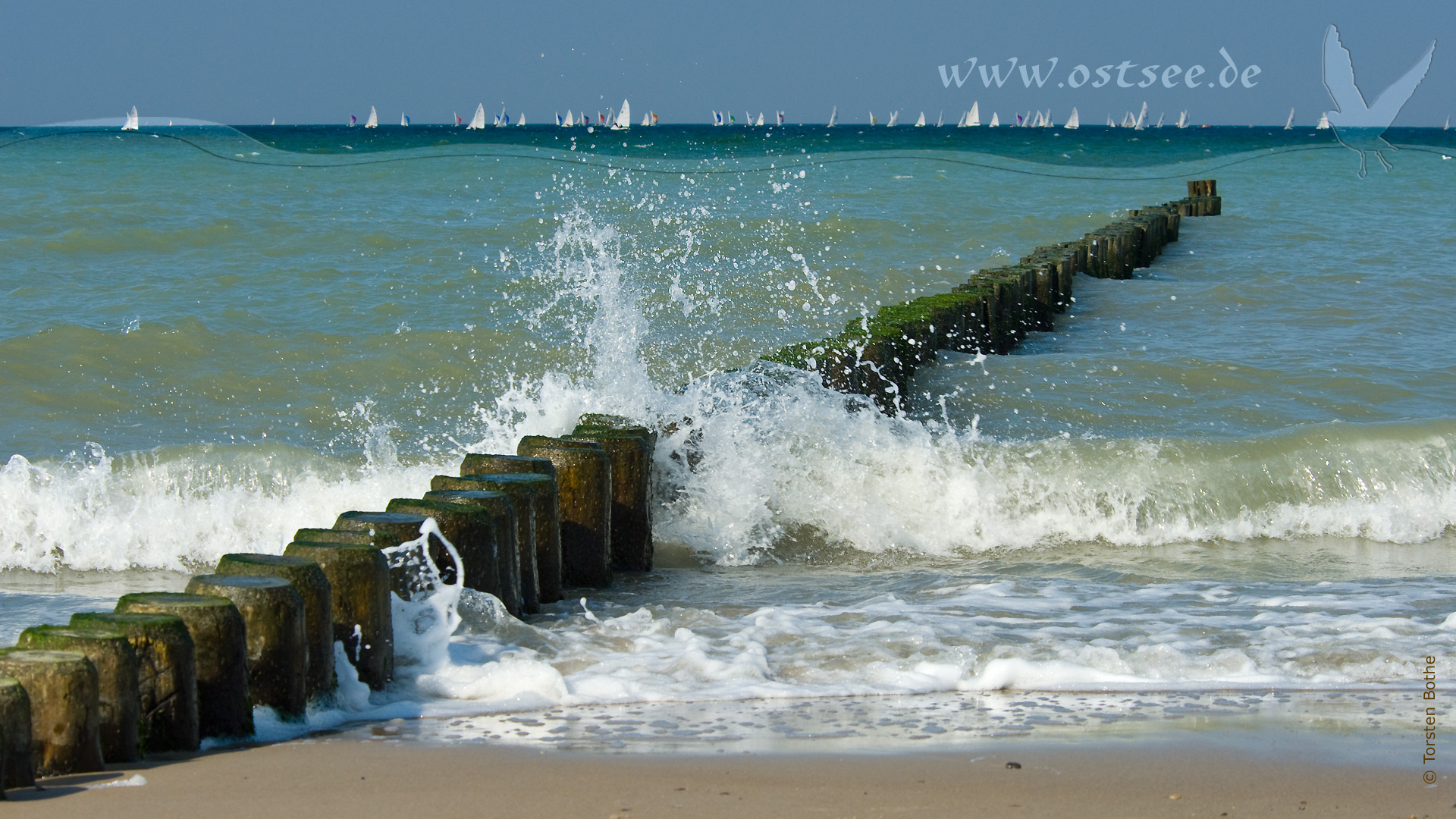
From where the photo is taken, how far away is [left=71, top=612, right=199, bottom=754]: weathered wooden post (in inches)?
126

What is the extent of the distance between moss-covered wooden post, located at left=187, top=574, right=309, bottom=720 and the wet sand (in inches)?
6.2

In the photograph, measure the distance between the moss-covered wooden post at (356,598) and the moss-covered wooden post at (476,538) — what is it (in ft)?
1.67

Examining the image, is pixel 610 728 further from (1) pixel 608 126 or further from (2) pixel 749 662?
(1) pixel 608 126

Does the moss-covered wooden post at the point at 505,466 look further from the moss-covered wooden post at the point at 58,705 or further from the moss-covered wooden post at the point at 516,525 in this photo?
the moss-covered wooden post at the point at 58,705

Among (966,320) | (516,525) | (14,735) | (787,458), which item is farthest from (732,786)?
(966,320)

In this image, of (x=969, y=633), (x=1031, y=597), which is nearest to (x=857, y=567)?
(x=1031, y=597)

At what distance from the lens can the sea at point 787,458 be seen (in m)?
4.07

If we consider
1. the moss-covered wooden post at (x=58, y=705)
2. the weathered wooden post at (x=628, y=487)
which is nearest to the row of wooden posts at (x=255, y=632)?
the moss-covered wooden post at (x=58, y=705)

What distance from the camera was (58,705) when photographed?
3.01 meters

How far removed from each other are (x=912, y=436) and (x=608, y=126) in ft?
257

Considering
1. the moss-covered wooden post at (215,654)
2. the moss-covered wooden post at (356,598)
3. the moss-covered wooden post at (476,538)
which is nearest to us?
the moss-covered wooden post at (215,654)

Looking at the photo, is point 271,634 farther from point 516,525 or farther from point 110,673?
point 516,525

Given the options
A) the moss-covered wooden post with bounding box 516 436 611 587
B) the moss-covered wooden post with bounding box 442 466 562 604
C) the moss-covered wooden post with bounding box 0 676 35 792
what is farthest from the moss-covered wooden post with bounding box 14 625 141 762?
the moss-covered wooden post with bounding box 516 436 611 587

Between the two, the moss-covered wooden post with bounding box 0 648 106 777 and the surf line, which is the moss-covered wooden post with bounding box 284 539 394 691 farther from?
the surf line
